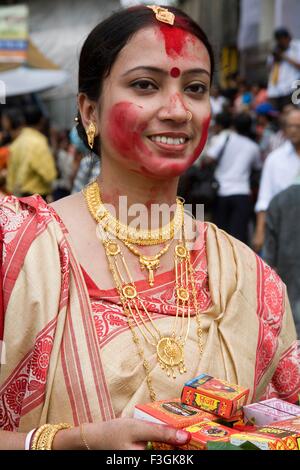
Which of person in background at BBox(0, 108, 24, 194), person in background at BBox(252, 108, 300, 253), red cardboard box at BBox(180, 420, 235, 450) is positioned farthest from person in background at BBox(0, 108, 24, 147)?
red cardboard box at BBox(180, 420, 235, 450)

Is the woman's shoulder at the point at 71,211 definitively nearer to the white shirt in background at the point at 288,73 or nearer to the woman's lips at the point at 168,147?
the woman's lips at the point at 168,147

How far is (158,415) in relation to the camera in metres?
1.52

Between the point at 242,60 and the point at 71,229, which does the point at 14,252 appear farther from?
the point at 242,60

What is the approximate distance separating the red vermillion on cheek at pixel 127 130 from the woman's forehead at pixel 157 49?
0.12 metres

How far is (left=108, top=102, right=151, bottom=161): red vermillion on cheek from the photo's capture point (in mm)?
1886

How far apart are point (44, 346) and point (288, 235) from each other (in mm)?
2517

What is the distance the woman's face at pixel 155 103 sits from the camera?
73.9 inches

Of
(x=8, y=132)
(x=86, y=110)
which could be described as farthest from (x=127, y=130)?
(x=8, y=132)

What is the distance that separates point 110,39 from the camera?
1.93m

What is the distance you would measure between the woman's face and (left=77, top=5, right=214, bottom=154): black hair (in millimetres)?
24
